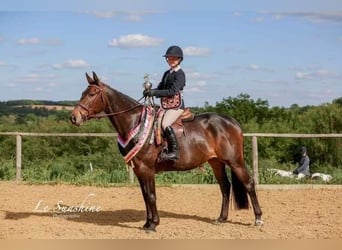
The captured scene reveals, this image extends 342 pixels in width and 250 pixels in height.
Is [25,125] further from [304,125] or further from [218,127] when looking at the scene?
[218,127]

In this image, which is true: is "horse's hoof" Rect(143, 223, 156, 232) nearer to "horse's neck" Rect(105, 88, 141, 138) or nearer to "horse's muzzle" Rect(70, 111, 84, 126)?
"horse's neck" Rect(105, 88, 141, 138)

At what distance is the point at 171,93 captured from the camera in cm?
716

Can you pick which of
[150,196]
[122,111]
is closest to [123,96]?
[122,111]

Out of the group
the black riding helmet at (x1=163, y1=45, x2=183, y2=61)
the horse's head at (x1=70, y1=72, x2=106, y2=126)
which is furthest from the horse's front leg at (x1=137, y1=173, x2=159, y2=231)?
the black riding helmet at (x1=163, y1=45, x2=183, y2=61)

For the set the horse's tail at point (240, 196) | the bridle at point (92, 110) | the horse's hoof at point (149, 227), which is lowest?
the horse's hoof at point (149, 227)

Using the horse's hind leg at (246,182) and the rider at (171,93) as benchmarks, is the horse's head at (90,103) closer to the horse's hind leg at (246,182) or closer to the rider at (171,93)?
the rider at (171,93)

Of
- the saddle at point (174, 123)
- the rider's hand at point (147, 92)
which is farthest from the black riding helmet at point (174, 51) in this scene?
the saddle at point (174, 123)

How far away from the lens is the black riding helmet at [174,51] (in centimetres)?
722

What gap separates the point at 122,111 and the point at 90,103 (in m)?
0.45

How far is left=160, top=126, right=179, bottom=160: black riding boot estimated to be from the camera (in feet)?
24.0

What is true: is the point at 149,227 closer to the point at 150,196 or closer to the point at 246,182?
the point at 150,196

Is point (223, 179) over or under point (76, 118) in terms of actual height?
under

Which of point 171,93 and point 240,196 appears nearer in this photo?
point 171,93

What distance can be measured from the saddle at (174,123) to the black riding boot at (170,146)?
0.33 feet
